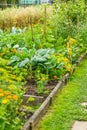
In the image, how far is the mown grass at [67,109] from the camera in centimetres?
548

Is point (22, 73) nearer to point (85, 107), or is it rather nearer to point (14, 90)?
point (85, 107)

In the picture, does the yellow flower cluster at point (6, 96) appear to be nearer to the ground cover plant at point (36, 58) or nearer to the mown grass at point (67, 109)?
the ground cover plant at point (36, 58)

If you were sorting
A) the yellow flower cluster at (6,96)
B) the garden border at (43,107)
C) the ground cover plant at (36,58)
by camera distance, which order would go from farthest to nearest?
the garden border at (43,107), the ground cover plant at (36,58), the yellow flower cluster at (6,96)

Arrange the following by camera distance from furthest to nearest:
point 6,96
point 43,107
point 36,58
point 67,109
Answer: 1. point 36,58
2. point 67,109
3. point 43,107
4. point 6,96

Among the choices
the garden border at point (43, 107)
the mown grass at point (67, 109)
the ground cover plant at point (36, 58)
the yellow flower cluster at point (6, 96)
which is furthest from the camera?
the mown grass at point (67, 109)

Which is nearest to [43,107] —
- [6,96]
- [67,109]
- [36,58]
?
[67,109]

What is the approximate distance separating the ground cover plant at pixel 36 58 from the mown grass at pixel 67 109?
338 millimetres

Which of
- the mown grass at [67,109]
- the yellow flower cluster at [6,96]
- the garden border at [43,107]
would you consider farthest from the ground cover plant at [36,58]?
the mown grass at [67,109]

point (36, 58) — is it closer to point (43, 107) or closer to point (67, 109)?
point (67, 109)

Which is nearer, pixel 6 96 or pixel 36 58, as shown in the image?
pixel 6 96

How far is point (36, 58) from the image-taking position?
7.43 meters

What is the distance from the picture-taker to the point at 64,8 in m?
11.3

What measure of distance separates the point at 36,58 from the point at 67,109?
164 centimetres

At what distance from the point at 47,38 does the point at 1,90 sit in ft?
17.4
